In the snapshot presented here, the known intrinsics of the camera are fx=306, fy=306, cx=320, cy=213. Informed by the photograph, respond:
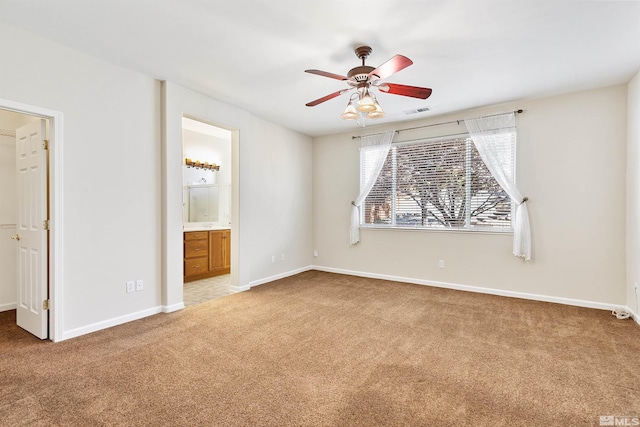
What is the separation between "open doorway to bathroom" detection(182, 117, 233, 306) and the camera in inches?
209

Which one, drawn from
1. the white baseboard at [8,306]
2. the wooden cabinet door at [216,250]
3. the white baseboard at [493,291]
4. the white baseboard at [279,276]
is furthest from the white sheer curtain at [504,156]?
the white baseboard at [8,306]

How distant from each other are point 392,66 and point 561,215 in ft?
10.7

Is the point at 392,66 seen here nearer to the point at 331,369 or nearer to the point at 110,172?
the point at 331,369

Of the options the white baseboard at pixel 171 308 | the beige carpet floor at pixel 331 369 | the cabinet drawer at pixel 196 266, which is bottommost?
the beige carpet floor at pixel 331 369

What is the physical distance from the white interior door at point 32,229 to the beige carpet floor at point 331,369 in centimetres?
21

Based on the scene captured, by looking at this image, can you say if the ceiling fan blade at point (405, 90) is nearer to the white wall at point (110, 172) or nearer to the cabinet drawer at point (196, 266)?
the white wall at point (110, 172)

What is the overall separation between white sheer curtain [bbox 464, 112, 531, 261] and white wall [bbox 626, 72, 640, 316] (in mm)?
978

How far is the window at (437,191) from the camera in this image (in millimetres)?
4523

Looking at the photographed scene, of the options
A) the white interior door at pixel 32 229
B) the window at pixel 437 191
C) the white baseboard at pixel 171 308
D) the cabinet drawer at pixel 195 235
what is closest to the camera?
the white interior door at pixel 32 229

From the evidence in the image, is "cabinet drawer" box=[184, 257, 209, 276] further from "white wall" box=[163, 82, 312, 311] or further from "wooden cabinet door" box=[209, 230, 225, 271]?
"white wall" box=[163, 82, 312, 311]

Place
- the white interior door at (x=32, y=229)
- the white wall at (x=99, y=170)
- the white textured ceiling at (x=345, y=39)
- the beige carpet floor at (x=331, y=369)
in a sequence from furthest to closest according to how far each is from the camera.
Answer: the white interior door at (x=32, y=229)
the white wall at (x=99, y=170)
the white textured ceiling at (x=345, y=39)
the beige carpet floor at (x=331, y=369)

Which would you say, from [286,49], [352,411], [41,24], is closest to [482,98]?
[286,49]

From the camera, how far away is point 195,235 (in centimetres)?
534

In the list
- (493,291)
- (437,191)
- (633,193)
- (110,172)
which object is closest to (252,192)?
(110,172)
